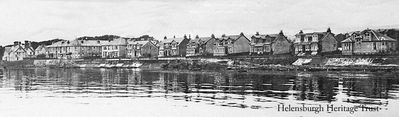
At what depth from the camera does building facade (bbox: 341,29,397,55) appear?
95.9 meters

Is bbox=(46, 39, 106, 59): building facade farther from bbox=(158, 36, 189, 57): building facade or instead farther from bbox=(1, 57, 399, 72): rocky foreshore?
bbox=(158, 36, 189, 57): building facade

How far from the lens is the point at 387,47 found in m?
96.2

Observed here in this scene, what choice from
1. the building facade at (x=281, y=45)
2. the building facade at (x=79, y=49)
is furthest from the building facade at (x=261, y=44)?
the building facade at (x=79, y=49)

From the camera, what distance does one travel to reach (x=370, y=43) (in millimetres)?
96938

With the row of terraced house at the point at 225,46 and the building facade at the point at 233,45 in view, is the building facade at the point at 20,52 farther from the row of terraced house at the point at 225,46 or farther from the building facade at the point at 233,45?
the building facade at the point at 233,45

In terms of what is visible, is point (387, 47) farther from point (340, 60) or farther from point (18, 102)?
point (18, 102)

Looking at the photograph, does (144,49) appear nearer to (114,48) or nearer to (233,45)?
(114,48)

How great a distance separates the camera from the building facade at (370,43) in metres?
95.9

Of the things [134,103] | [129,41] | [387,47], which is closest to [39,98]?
[134,103]

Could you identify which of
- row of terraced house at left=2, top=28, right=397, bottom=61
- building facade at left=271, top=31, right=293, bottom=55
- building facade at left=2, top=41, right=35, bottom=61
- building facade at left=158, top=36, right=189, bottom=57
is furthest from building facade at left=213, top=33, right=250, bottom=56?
building facade at left=2, top=41, right=35, bottom=61

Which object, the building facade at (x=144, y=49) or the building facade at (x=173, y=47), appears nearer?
the building facade at (x=173, y=47)

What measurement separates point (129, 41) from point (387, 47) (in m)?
94.2

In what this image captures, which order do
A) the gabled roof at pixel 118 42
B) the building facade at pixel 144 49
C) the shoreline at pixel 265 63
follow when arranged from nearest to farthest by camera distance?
the shoreline at pixel 265 63
the building facade at pixel 144 49
the gabled roof at pixel 118 42

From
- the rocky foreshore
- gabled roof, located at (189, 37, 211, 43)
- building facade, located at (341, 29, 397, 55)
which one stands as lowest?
the rocky foreshore
